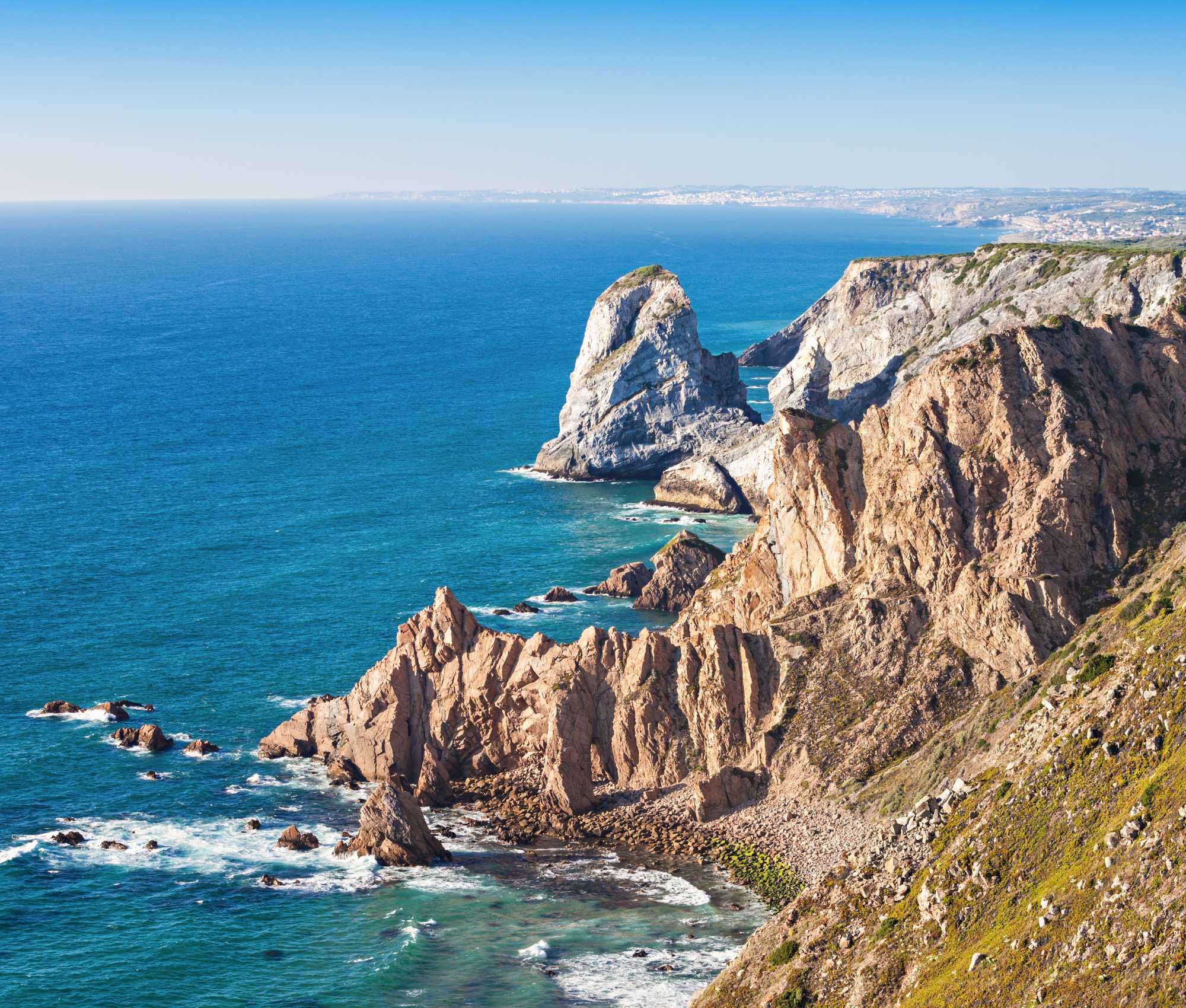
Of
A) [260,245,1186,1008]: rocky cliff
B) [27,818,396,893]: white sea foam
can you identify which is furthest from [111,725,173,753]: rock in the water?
[27,818,396,893]: white sea foam

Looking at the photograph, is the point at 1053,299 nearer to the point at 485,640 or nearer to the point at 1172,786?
the point at 485,640

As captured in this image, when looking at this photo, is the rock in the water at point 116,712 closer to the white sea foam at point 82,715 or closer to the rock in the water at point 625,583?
the white sea foam at point 82,715

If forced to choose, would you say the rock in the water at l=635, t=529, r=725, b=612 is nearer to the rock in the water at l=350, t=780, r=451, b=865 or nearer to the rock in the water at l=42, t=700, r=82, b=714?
the rock in the water at l=350, t=780, r=451, b=865

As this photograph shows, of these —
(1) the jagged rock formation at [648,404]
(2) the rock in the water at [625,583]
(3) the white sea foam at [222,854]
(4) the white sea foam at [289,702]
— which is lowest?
(3) the white sea foam at [222,854]

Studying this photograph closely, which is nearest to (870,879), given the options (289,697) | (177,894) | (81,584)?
(177,894)

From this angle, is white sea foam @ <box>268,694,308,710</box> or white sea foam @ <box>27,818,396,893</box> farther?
white sea foam @ <box>268,694,308,710</box>

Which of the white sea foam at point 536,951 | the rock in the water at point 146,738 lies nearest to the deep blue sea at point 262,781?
the white sea foam at point 536,951
